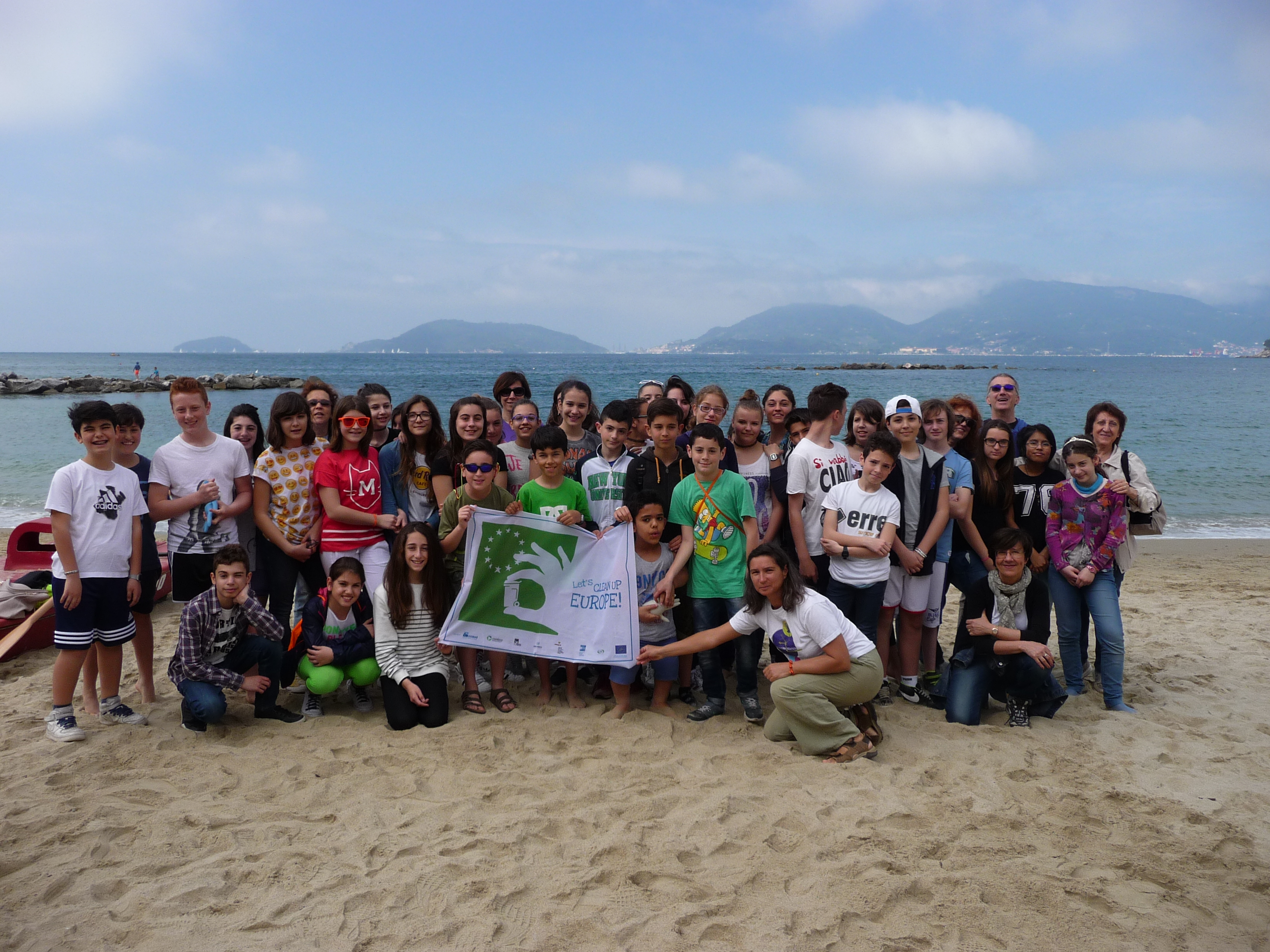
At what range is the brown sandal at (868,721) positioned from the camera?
4.79 metres

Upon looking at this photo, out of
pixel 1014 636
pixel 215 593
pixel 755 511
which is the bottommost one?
pixel 1014 636

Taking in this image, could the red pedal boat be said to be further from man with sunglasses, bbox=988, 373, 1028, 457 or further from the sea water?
man with sunglasses, bbox=988, 373, 1028, 457

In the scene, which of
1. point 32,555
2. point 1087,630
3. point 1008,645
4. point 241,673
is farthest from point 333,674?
point 1087,630

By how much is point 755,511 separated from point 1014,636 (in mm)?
1844

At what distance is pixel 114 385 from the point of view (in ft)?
159

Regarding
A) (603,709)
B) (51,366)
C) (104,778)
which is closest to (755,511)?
(603,709)

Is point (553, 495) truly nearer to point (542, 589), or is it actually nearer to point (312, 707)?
point (542, 589)

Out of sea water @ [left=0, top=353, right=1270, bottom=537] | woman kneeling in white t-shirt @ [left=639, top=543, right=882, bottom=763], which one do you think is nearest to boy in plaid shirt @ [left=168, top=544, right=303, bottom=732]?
woman kneeling in white t-shirt @ [left=639, top=543, right=882, bottom=763]

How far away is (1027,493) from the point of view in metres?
5.61

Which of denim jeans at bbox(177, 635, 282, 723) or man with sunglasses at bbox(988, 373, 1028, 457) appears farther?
man with sunglasses at bbox(988, 373, 1028, 457)

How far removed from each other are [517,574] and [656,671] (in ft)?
3.88

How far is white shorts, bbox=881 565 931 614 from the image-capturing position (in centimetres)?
538

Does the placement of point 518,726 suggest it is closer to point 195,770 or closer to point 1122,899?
point 195,770

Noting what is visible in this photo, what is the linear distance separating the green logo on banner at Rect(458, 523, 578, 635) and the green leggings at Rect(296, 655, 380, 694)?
2.44ft
